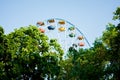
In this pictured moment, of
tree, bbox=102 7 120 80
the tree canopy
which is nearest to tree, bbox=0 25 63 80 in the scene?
the tree canopy

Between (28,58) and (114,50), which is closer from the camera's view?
(114,50)

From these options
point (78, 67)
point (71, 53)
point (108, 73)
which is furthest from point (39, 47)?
point (108, 73)

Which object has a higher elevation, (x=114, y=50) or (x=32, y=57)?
(x=32, y=57)

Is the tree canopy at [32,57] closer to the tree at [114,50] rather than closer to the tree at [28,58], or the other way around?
the tree at [28,58]

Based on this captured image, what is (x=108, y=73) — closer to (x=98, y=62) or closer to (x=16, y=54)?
(x=98, y=62)

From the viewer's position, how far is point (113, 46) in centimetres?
2638

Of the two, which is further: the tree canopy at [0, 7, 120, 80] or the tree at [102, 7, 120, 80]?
the tree canopy at [0, 7, 120, 80]

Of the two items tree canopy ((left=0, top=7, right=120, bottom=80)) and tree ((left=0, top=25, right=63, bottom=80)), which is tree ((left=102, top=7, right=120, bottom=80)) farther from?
tree ((left=0, top=25, right=63, bottom=80))

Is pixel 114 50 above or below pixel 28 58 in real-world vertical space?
below

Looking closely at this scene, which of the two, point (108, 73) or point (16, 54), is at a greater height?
point (16, 54)

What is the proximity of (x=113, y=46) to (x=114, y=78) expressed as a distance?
123 inches

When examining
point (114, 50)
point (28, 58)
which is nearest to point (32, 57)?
point (28, 58)

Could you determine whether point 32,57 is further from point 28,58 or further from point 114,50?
point 114,50

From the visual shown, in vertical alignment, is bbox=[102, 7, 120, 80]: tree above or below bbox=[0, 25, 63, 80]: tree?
below
